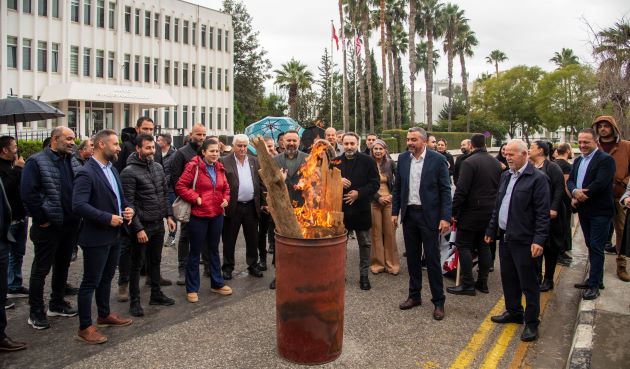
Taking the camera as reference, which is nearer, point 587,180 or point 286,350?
point 286,350

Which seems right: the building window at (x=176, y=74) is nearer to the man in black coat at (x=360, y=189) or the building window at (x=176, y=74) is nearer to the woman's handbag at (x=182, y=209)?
the man in black coat at (x=360, y=189)

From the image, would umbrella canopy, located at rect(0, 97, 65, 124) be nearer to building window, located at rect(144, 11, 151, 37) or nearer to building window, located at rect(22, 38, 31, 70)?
building window, located at rect(22, 38, 31, 70)

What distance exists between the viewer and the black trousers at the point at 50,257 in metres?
5.32

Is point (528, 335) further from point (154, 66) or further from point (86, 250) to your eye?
point (154, 66)

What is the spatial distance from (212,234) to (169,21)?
42.0 m

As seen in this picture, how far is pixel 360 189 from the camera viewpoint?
6941mm

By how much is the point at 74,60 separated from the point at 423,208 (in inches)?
1495

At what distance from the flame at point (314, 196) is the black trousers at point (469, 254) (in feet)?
7.84

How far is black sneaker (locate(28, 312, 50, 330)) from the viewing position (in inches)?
209

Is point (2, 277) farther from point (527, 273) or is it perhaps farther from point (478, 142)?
point (478, 142)

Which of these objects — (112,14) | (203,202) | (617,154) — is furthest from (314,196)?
(112,14)

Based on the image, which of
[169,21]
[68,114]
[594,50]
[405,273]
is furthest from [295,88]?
[405,273]

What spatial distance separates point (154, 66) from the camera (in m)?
43.0

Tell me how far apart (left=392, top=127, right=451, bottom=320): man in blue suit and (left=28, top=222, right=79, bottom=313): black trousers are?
3.97 meters
